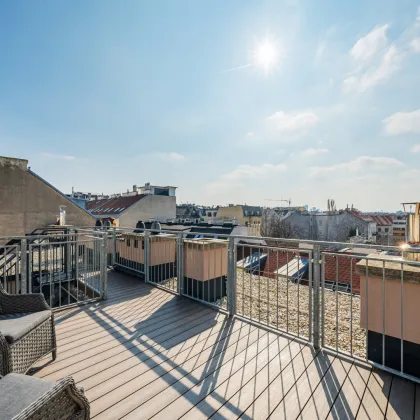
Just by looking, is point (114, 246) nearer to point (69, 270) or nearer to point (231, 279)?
point (69, 270)

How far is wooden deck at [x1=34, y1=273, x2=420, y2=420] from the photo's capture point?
1.75m

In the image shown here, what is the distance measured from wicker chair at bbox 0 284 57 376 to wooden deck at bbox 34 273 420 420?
0.24 metres

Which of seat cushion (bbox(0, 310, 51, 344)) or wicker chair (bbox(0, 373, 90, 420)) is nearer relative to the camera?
wicker chair (bbox(0, 373, 90, 420))

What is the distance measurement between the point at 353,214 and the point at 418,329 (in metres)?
40.4

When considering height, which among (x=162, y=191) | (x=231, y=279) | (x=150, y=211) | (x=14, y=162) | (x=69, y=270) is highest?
(x=162, y=191)

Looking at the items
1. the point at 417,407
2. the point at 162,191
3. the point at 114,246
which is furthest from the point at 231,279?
the point at 162,191

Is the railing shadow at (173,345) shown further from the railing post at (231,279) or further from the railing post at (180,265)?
the railing post at (180,265)

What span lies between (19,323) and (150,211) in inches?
1033

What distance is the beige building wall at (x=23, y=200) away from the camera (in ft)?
36.0

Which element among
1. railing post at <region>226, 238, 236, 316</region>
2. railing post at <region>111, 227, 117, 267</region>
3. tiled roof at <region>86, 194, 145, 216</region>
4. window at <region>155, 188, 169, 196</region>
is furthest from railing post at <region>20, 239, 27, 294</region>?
window at <region>155, 188, 169, 196</region>

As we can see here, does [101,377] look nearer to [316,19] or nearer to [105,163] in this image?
[316,19]

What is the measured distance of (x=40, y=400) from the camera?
1.02 m

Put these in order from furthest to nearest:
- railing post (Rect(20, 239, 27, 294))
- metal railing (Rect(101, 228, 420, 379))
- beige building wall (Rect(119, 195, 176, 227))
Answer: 1. beige building wall (Rect(119, 195, 176, 227))
2. railing post (Rect(20, 239, 27, 294))
3. metal railing (Rect(101, 228, 420, 379))

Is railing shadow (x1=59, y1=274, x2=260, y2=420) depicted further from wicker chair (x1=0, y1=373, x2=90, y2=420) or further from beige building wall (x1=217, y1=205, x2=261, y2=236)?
beige building wall (x1=217, y1=205, x2=261, y2=236)
